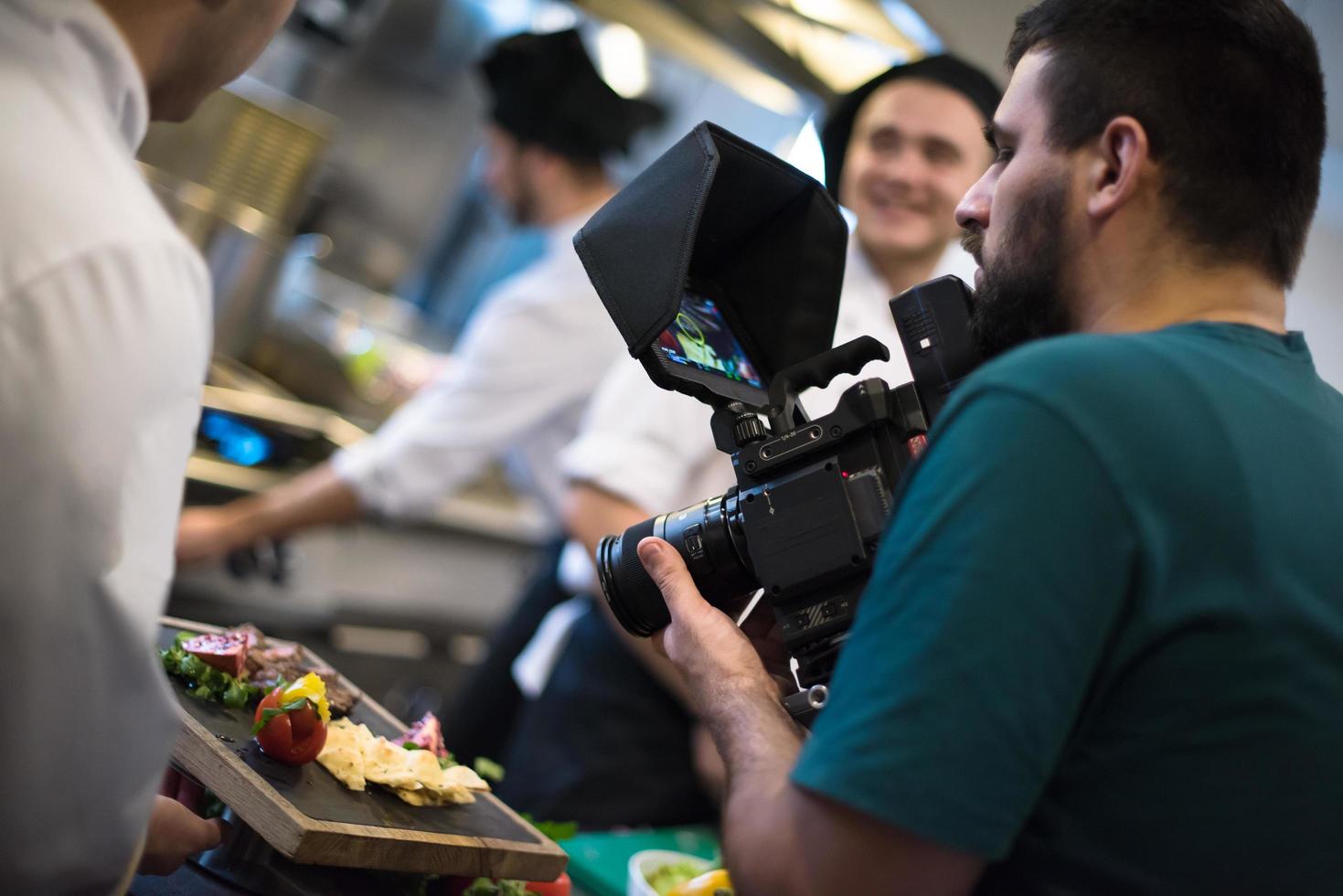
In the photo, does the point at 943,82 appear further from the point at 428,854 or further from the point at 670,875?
the point at 428,854

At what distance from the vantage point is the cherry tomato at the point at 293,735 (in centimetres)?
97

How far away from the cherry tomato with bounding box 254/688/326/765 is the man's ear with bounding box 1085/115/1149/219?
70 cm

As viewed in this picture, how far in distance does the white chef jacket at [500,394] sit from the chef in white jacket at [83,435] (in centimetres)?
150

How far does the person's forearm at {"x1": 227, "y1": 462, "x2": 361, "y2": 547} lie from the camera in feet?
7.47

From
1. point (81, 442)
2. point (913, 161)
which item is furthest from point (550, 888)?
point (913, 161)

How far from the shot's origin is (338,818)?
909mm

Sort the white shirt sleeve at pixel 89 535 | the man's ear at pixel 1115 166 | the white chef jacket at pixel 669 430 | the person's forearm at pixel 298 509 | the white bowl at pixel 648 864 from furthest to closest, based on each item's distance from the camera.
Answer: the person's forearm at pixel 298 509
the white chef jacket at pixel 669 430
the white bowl at pixel 648 864
the man's ear at pixel 1115 166
the white shirt sleeve at pixel 89 535

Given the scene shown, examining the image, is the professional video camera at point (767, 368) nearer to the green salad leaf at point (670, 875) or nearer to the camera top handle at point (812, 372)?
the camera top handle at point (812, 372)

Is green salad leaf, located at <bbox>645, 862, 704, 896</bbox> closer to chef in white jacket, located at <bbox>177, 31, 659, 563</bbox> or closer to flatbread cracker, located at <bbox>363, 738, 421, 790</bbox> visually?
flatbread cracker, located at <bbox>363, 738, 421, 790</bbox>

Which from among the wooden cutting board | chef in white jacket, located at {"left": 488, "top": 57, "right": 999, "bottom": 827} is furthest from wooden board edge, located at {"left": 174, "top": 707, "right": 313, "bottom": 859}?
chef in white jacket, located at {"left": 488, "top": 57, "right": 999, "bottom": 827}

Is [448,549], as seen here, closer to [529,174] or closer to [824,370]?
[529,174]

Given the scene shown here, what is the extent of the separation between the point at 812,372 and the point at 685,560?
0.63 ft

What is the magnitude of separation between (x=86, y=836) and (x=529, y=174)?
2002 mm

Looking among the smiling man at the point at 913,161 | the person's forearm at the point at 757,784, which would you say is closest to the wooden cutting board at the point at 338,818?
the person's forearm at the point at 757,784
